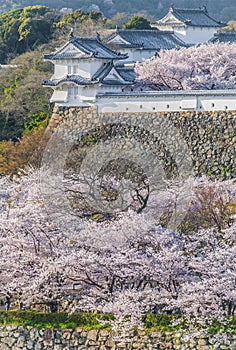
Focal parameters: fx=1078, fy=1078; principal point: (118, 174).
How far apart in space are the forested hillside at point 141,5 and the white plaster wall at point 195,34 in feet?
147

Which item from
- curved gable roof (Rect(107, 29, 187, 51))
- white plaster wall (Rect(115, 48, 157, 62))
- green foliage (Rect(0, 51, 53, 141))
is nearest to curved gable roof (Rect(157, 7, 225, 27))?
curved gable roof (Rect(107, 29, 187, 51))

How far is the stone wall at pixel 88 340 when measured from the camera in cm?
1711

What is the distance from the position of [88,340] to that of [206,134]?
Answer: 875 cm

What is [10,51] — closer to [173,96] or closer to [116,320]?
[173,96]

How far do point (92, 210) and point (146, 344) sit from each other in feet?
11.4

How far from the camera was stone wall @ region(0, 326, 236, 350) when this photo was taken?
17.1 metres

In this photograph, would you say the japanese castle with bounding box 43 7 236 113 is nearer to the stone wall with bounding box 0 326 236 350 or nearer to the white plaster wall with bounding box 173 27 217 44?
the white plaster wall with bounding box 173 27 217 44

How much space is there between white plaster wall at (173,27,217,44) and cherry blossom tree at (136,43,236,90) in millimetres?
4637

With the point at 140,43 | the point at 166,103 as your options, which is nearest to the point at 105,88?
the point at 166,103

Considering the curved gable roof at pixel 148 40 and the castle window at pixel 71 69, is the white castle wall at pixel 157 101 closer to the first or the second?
the castle window at pixel 71 69

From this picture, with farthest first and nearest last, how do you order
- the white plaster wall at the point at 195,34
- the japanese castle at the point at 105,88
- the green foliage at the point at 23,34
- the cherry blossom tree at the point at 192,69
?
the green foliage at the point at 23,34 → the white plaster wall at the point at 195,34 → the cherry blossom tree at the point at 192,69 → the japanese castle at the point at 105,88

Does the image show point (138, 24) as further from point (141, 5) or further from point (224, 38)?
point (141, 5)

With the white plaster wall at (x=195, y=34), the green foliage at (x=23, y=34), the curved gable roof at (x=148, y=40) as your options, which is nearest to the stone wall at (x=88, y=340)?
the curved gable roof at (x=148, y=40)

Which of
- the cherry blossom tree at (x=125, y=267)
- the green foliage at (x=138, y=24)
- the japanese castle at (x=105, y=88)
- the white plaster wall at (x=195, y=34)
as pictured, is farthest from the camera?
the green foliage at (x=138, y=24)
